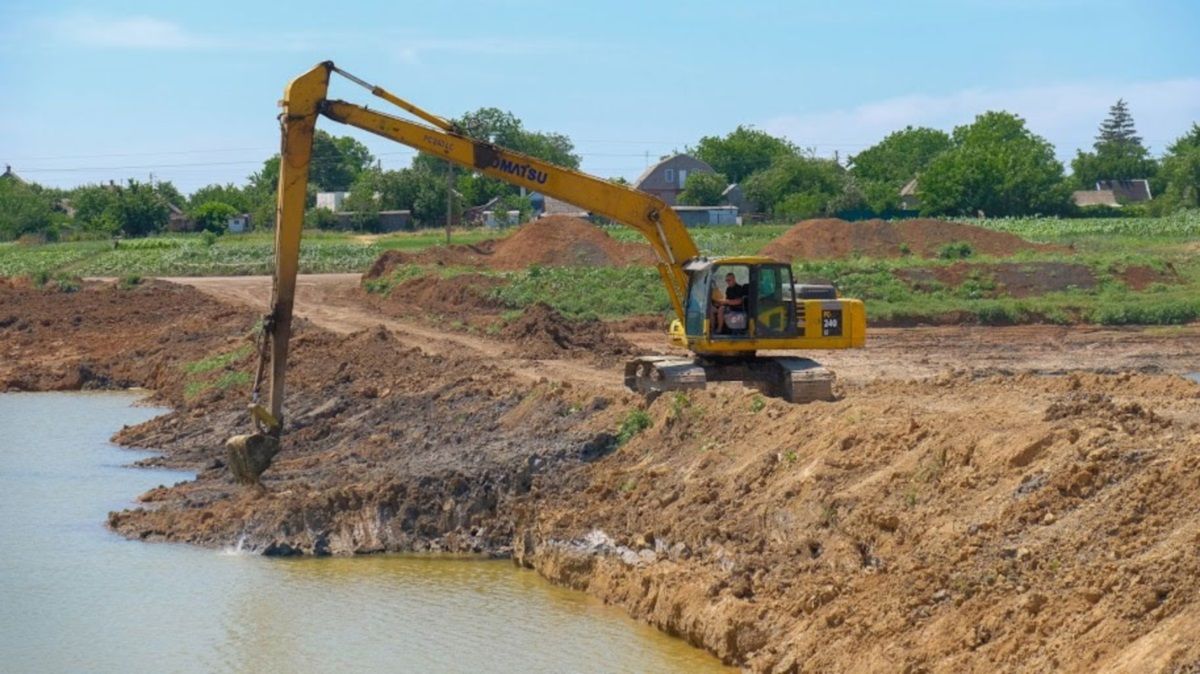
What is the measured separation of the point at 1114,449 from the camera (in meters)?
14.2

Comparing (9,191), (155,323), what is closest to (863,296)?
(155,323)

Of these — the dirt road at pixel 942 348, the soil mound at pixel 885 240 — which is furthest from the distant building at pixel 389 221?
the dirt road at pixel 942 348

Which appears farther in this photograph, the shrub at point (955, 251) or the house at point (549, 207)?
the house at point (549, 207)

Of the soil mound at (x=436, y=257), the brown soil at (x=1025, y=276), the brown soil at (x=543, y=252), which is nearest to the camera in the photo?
the brown soil at (x=1025, y=276)

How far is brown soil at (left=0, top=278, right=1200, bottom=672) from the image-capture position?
12.6 meters

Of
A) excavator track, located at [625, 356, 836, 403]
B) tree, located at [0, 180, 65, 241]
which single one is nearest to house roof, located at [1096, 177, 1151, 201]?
tree, located at [0, 180, 65, 241]

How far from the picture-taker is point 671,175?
123 meters

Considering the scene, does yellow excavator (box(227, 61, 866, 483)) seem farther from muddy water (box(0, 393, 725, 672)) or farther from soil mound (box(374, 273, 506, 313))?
soil mound (box(374, 273, 506, 313))

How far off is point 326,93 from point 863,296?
1091 inches

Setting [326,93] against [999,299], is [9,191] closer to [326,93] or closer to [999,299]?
[999,299]

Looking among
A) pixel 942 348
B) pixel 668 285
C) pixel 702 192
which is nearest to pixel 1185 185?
pixel 702 192

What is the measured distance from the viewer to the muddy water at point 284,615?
52.7 ft

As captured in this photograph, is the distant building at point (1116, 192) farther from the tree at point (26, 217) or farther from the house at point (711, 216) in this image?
the tree at point (26, 217)

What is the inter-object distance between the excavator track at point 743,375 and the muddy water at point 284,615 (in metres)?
5.15
